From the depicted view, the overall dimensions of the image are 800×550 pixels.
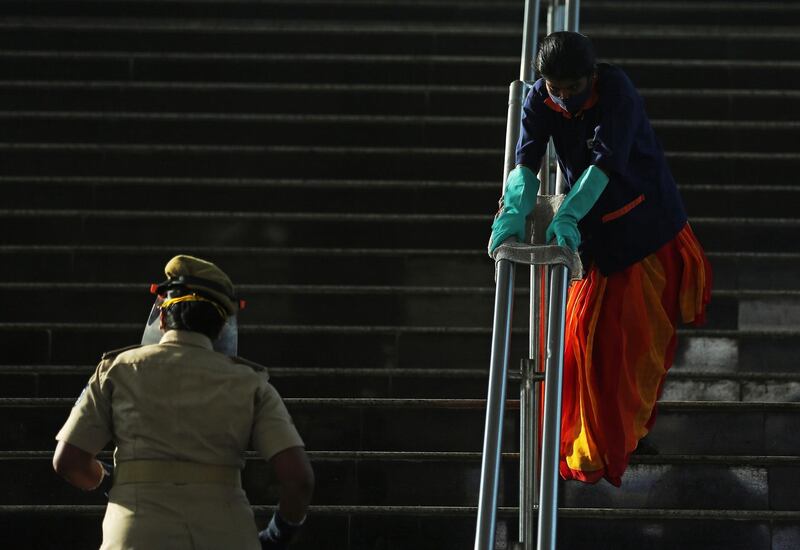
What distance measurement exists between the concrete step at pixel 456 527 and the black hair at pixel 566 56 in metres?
1.82

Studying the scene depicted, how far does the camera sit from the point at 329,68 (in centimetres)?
804

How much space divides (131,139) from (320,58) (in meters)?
1.17

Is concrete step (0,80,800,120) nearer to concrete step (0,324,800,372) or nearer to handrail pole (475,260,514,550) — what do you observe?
concrete step (0,324,800,372)

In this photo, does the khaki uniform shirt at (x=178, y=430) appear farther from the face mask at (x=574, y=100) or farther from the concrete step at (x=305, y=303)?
the concrete step at (x=305, y=303)

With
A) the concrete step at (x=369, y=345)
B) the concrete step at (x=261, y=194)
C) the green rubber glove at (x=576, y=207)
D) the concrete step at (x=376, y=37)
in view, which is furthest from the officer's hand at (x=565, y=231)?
the concrete step at (x=376, y=37)

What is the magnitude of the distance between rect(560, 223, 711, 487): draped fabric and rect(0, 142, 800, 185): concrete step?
112 inches

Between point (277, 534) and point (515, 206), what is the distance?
1.25 m

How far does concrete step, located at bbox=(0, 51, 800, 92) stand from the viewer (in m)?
7.93

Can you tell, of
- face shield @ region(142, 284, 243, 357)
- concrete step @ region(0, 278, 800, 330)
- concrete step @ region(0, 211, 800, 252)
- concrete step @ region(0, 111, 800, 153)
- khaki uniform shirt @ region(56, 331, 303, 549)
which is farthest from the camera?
concrete step @ region(0, 111, 800, 153)

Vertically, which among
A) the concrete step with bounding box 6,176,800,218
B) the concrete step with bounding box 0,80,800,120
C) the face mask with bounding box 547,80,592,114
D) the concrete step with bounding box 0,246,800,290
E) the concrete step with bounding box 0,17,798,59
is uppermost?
the concrete step with bounding box 0,17,798,59

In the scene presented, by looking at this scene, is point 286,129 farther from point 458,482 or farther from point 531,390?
point 531,390

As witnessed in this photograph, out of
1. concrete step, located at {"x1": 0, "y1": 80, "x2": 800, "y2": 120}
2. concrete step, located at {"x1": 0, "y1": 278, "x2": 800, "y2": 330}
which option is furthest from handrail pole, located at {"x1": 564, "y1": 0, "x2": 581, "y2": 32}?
concrete step, located at {"x1": 0, "y1": 80, "x2": 800, "y2": 120}

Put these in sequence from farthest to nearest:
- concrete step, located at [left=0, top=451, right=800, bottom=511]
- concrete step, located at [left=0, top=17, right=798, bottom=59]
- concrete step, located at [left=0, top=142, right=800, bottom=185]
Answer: concrete step, located at [left=0, top=17, right=798, bottom=59], concrete step, located at [left=0, top=142, right=800, bottom=185], concrete step, located at [left=0, top=451, right=800, bottom=511]

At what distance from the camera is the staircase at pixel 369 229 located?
5496 mm
